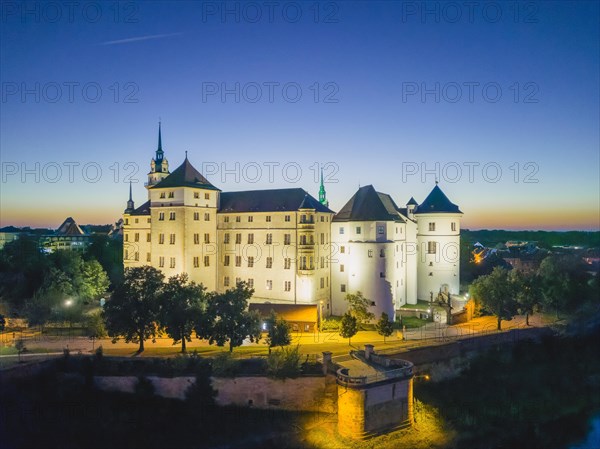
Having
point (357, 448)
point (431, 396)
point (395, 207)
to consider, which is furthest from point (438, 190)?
point (357, 448)

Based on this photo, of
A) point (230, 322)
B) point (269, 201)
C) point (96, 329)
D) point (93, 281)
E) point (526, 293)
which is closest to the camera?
point (230, 322)

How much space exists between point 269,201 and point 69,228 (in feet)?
259

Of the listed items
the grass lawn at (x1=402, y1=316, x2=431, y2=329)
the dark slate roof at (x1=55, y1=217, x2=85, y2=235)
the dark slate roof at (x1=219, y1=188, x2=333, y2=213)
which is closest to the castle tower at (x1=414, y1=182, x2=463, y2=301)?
the grass lawn at (x1=402, y1=316, x2=431, y2=329)

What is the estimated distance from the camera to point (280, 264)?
1576 inches

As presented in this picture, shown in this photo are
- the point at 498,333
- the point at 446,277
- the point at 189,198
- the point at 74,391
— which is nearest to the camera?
the point at 74,391

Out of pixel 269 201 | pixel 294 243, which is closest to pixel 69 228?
pixel 269 201

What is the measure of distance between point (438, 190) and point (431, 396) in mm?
22369

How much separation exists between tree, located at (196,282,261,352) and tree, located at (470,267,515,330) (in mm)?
19058

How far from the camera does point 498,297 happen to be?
36250 millimetres

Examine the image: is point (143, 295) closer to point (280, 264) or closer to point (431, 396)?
point (280, 264)

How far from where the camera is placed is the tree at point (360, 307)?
120ft

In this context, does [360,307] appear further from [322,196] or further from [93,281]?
[93,281]

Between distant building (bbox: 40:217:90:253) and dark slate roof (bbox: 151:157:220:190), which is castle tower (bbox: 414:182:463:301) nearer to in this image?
dark slate roof (bbox: 151:157:220:190)

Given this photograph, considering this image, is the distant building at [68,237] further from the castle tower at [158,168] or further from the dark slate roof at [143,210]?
the dark slate roof at [143,210]
